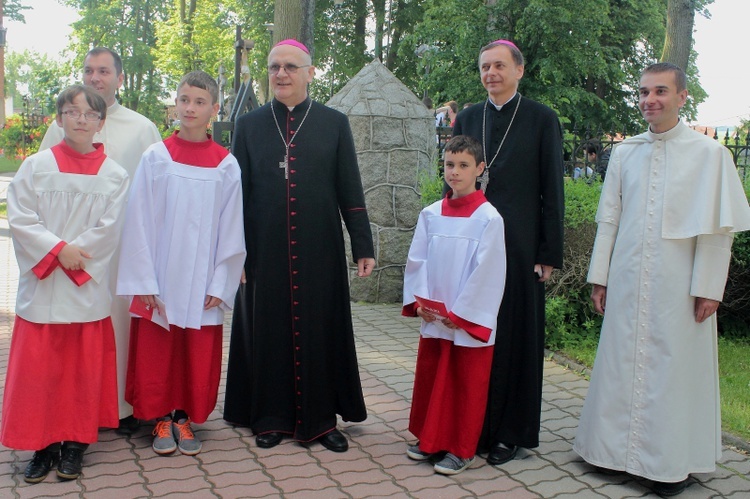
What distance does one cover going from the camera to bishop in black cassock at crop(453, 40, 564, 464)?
14.0ft

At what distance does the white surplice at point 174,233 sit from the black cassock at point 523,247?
1526 mm

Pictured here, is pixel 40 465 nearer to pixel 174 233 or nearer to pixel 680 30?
pixel 174 233

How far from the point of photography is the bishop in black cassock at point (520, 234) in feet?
14.0

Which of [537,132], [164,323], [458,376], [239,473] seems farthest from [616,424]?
[164,323]

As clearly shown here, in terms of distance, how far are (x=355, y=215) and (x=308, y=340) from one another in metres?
0.76

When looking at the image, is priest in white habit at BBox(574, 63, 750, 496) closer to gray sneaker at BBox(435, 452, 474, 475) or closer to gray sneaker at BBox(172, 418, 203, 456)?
gray sneaker at BBox(435, 452, 474, 475)

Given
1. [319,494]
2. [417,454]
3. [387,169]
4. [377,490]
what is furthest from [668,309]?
[387,169]

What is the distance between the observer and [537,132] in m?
4.32

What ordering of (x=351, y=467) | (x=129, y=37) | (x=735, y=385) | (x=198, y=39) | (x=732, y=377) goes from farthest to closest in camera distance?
(x=129, y=37) → (x=198, y=39) → (x=732, y=377) → (x=735, y=385) → (x=351, y=467)

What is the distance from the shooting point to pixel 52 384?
389cm

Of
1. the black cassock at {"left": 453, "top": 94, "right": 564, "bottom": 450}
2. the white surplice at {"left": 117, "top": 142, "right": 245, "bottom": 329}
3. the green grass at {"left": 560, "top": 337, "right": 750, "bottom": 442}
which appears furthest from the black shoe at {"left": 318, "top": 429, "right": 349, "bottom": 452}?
the green grass at {"left": 560, "top": 337, "right": 750, "bottom": 442}

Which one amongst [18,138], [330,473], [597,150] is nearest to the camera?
[330,473]

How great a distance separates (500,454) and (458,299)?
0.95 m

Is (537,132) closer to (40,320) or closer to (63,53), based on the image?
(40,320)
